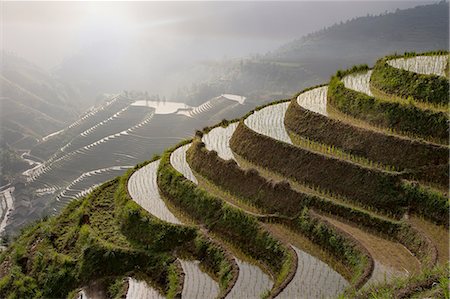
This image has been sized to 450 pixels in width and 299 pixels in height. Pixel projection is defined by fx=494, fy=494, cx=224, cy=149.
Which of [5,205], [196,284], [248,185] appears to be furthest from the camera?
[5,205]

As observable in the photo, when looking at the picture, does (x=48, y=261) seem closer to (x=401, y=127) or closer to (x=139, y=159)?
(x=401, y=127)

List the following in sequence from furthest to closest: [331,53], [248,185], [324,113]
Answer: [331,53]
[324,113]
[248,185]

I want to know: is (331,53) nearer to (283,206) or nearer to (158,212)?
(158,212)

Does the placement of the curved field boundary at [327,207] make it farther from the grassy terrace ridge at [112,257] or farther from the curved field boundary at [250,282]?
the grassy terrace ridge at [112,257]

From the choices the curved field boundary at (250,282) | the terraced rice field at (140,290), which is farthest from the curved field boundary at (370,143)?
the terraced rice field at (140,290)

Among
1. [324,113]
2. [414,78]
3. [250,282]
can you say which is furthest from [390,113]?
[250,282]

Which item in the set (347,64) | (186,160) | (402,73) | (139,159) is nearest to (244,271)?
(186,160)
